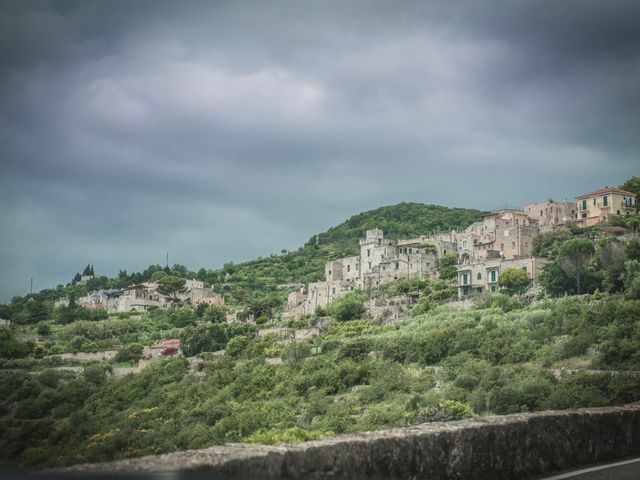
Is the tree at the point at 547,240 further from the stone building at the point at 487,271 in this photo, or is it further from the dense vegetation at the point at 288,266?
the dense vegetation at the point at 288,266

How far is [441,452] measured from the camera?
8289mm

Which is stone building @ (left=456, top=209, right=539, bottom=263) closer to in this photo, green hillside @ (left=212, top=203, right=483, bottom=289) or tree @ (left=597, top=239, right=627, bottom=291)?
tree @ (left=597, top=239, right=627, bottom=291)

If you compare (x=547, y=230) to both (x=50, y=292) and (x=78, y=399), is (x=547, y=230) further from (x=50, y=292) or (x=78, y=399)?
(x=50, y=292)

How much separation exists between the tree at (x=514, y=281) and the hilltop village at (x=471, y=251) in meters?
2.20

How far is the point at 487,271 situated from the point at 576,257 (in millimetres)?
10113

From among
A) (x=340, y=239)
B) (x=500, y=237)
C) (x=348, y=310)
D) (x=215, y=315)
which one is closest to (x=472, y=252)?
(x=500, y=237)

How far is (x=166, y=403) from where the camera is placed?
5122 cm

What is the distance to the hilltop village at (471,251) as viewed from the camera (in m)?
66.5

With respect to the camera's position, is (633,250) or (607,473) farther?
(633,250)

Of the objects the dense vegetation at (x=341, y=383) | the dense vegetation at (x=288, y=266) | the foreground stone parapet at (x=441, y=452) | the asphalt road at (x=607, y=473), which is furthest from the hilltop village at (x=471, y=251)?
the asphalt road at (x=607, y=473)

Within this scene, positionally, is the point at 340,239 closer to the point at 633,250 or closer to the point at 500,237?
the point at 500,237

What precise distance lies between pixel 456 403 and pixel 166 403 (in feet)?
82.9

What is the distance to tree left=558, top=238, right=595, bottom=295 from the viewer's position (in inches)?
2162

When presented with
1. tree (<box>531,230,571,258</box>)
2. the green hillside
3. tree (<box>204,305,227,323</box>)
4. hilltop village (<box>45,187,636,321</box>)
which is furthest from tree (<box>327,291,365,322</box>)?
the green hillside
